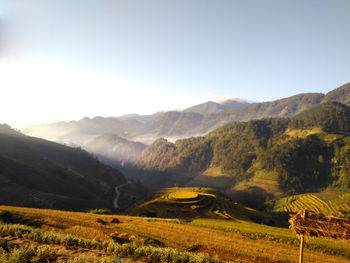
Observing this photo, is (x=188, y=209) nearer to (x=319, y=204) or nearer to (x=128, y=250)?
(x=128, y=250)

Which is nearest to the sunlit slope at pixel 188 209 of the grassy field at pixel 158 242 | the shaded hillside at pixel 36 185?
the shaded hillside at pixel 36 185

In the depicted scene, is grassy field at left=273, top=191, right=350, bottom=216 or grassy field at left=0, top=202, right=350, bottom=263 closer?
grassy field at left=0, top=202, right=350, bottom=263

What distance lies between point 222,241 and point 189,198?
215 ft

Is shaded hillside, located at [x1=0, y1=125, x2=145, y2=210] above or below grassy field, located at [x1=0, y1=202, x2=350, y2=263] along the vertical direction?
below

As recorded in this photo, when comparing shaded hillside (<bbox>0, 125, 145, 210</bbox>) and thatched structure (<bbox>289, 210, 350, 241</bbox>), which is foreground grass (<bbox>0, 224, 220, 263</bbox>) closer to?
thatched structure (<bbox>289, 210, 350, 241</bbox>)

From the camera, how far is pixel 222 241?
80.2ft

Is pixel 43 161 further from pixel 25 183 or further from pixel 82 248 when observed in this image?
pixel 82 248

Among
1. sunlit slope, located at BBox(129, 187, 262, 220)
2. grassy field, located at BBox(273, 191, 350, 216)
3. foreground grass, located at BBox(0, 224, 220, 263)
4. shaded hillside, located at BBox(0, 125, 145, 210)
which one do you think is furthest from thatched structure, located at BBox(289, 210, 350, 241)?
grassy field, located at BBox(273, 191, 350, 216)

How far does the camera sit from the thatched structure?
10602 millimetres

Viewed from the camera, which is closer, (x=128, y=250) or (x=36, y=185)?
(x=128, y=250)

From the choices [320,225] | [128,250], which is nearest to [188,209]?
[128,250]

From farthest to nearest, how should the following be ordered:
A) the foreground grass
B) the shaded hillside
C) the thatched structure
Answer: the shaded hillside
the foreground grass
the thatched structure

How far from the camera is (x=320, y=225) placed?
36.5ft

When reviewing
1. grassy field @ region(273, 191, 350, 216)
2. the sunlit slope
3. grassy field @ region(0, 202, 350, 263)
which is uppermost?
grassy field @ region(0, 202, 350, 263)
